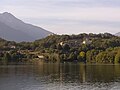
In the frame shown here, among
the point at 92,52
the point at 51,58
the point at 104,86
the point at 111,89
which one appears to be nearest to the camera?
the point at 111,89

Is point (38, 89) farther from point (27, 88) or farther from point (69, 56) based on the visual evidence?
point (69, 56)

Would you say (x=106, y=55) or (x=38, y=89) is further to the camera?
(x=106, y=55)

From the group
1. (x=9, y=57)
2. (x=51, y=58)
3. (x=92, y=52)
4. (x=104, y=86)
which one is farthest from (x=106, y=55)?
(x=104, y=86)

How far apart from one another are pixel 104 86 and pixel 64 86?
23.6 ft

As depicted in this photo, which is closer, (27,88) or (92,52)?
(27,88)

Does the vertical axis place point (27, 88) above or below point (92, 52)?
below

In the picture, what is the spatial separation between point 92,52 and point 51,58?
26.6 m

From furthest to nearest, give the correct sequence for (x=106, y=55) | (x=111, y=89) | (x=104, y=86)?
Result: (x=106, y=55)
(x=104, y=86)
(x=111, y=89)

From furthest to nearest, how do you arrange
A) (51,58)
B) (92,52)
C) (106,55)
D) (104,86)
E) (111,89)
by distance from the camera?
1. (51,58)
2. (92,52)
3. (106,55)
4. (104,86)
5. (111,89)

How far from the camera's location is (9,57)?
623 ft

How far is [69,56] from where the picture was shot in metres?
185

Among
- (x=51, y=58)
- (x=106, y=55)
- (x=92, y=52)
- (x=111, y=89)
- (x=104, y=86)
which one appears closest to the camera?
(x=111, y=89)

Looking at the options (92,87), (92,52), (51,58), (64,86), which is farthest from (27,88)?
(51,58)

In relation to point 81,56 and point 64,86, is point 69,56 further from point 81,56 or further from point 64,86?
point 64,86
